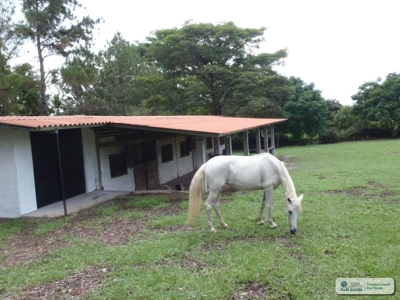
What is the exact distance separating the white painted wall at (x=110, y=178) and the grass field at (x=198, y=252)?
2.77 metres

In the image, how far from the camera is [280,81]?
77.8 feet

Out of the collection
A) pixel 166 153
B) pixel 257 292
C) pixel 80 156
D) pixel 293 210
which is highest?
pixel 80 156

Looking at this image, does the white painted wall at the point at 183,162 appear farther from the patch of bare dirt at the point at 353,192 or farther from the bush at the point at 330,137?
the bush at the point at 330,137

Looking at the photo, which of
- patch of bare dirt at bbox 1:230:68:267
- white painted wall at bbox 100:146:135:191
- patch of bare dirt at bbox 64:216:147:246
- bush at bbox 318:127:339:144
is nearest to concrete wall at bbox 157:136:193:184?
white painted wall at bbox 100:146:135:191

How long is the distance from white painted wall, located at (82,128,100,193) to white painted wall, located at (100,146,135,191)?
Result: 216 millimetres

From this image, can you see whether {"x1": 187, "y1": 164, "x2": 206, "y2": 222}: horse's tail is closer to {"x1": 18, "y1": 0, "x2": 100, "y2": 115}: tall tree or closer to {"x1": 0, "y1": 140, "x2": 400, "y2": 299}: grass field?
{"x1": 0, "y1": 140, "x2": 400, "y2": 299}: grass field

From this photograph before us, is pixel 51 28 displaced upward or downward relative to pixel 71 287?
upward

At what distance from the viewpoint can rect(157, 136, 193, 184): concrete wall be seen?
43.8 feet

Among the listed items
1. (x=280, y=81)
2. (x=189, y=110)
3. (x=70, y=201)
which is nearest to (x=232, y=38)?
(x=280, y=81)

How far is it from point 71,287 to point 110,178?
7.10 metres

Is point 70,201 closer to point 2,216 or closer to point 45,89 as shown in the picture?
point 2,216

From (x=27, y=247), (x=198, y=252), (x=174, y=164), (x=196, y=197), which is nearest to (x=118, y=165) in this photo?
(x=174, y=164)

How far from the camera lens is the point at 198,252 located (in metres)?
4.93

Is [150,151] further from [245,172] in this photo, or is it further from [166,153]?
[245,172]
